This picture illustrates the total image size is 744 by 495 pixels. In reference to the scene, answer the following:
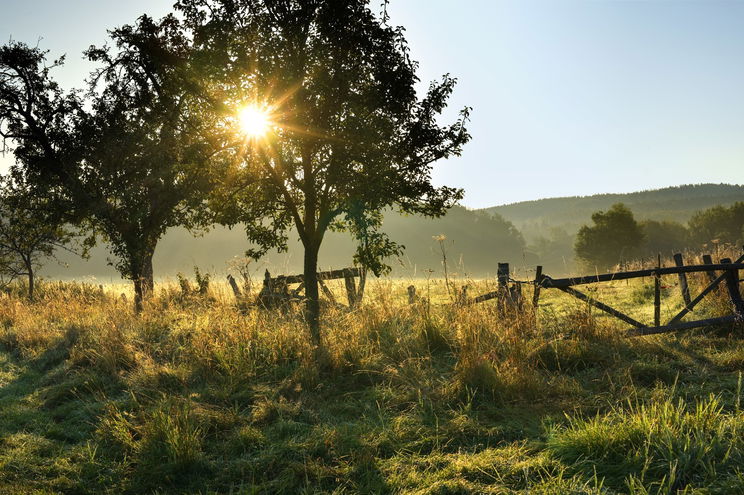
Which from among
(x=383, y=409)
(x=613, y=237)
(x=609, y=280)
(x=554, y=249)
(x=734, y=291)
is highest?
(x=613, y=237)

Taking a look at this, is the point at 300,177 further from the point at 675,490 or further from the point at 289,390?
the point at 675,490

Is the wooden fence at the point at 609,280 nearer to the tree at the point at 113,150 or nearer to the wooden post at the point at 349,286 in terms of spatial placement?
the wooden post at the point at 349,286

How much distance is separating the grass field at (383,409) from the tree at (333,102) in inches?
56.6

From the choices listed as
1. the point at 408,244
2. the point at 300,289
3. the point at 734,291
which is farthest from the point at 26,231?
the point at 408,244

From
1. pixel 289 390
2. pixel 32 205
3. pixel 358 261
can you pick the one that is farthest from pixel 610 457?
pixel 32 205

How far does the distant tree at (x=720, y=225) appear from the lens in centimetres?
5781

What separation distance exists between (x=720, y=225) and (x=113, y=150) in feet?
230

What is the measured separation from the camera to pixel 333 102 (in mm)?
8141

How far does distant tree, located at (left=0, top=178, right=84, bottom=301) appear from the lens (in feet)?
51.9

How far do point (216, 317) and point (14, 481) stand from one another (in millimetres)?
3993

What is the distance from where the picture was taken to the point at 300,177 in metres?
9.41

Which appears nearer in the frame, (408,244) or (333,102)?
(333,102)

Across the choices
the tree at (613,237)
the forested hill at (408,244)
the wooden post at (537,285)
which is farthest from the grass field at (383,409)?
the forested hill at (408,244)

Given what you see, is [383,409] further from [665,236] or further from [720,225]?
[665,236]
